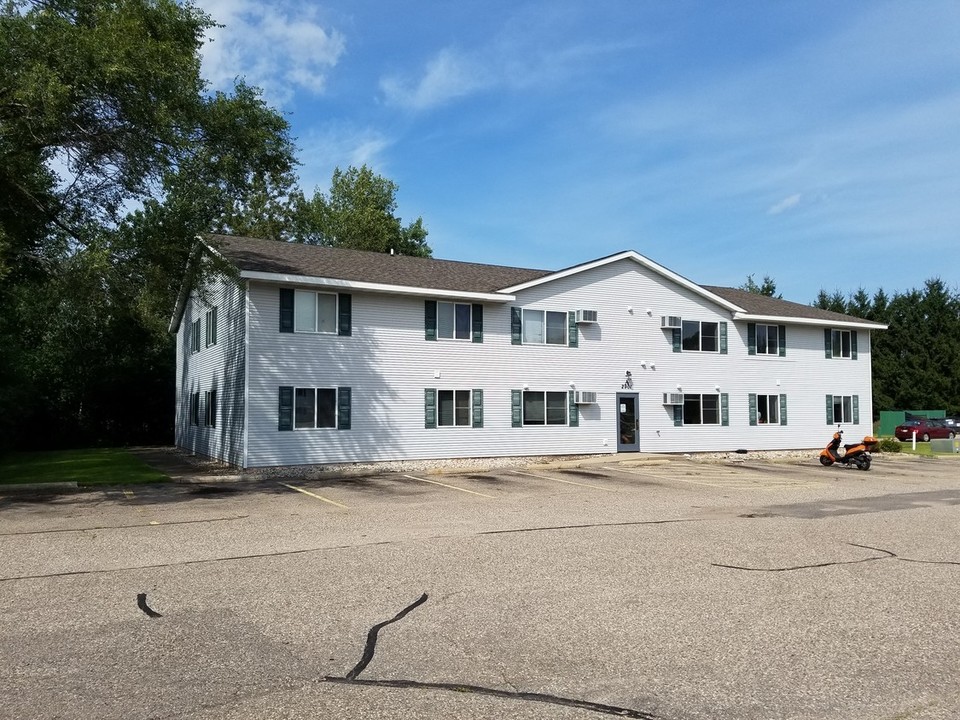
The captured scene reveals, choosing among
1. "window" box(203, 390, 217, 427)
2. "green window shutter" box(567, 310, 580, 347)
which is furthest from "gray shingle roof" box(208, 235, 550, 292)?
"window" box(203, 390, 217, 427)

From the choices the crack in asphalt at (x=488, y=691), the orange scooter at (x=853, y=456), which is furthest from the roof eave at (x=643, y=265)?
the crack in asphalt at (x=488, y=691)

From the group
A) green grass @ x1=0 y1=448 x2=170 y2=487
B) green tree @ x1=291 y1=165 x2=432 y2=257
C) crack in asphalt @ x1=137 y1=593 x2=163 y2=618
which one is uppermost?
green tree @ x1=291 y1=165 x2=432 y2=257

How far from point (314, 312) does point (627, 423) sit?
11412 millimetres

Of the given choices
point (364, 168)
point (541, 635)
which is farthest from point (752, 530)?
point (364, 168)

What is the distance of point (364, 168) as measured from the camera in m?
51.1

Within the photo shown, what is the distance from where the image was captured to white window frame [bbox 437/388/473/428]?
24.0 m

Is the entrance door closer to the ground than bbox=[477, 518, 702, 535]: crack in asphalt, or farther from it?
farther from it

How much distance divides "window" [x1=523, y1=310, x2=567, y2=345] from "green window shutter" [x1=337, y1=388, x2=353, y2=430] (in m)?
6.24

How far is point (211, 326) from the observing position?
26000 mm

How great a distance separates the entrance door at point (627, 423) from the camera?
1060 inches

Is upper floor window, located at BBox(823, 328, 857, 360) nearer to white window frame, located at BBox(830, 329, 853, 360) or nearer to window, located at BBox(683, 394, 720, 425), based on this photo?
white window frame, located at BBox(830, 329, 853, 360)

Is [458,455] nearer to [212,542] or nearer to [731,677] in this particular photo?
[212,542]

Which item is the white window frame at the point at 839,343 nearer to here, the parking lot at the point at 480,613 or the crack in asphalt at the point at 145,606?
the parking lot at the point at 480,613

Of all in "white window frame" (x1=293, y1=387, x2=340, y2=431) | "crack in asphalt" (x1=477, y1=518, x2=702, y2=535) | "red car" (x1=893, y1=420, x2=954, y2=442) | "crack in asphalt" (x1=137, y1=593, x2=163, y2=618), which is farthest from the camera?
"red car" (x1=893, y1=420, x2=954, y2=442)
